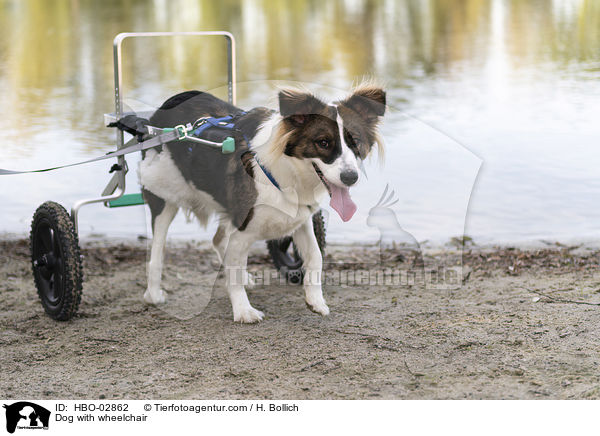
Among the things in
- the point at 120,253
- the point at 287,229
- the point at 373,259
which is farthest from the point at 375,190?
the point at 120,253

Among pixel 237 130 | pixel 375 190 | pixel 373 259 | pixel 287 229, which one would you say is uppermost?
pixel 237 130

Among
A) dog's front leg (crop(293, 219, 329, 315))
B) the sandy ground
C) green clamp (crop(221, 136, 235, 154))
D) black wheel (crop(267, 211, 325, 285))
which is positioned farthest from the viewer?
black wheel (crop(267, 211, 325, 285))

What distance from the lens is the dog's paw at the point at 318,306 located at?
496cm

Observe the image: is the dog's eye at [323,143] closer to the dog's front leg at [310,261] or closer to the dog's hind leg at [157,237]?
the dog's front leg at [310,261]

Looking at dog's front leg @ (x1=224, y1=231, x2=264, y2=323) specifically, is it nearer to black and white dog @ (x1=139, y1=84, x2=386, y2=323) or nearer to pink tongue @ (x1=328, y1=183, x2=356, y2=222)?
black and white dog @ (x1=139, y1=84, x2=386, y2=323)

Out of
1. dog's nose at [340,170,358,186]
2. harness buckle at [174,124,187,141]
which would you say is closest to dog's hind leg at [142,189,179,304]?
harness buckle at [174,124,187,141]

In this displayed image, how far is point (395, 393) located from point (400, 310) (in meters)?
1.36

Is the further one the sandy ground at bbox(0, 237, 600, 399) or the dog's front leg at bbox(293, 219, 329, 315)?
the dog's front leg at bbox(293, 219, 329, 315)

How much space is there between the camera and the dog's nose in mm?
3814

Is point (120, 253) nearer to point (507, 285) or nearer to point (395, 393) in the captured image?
point (507, 285)

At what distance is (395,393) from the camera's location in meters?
3.88
